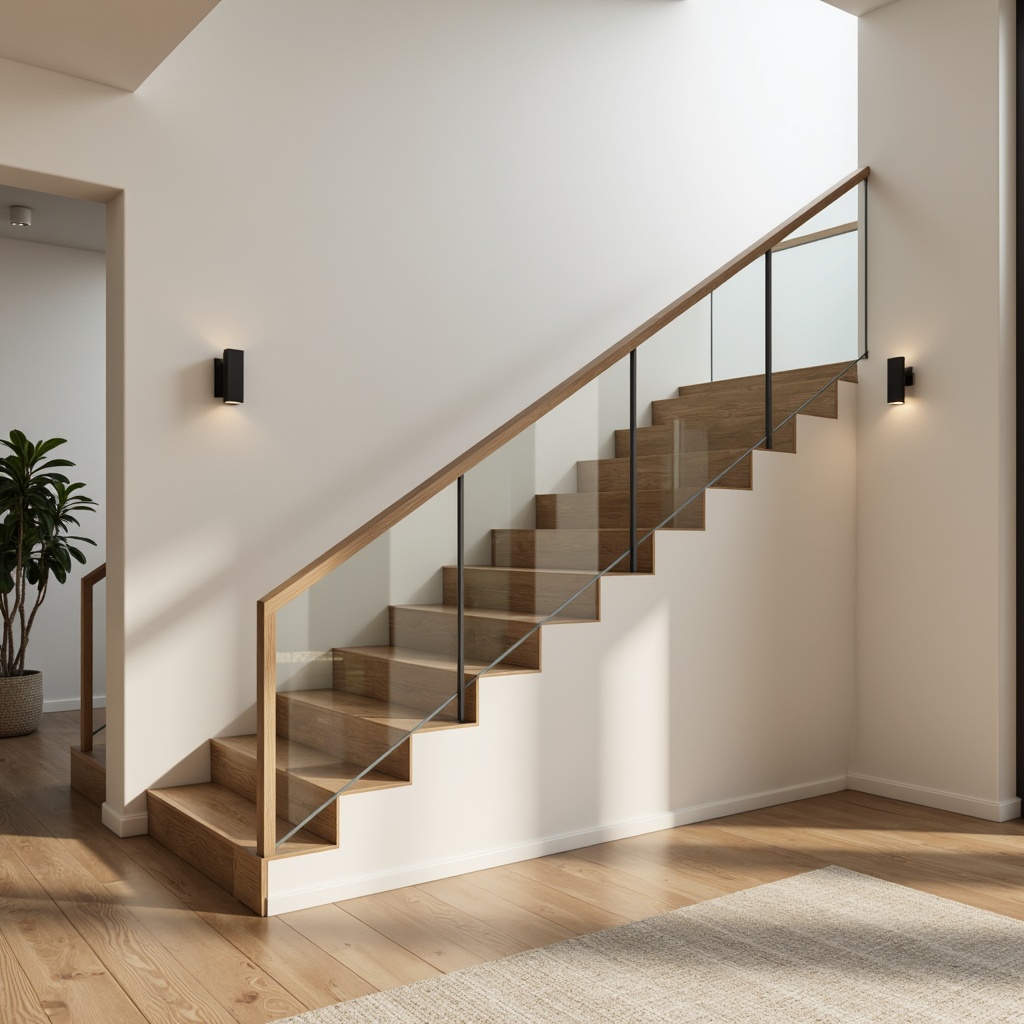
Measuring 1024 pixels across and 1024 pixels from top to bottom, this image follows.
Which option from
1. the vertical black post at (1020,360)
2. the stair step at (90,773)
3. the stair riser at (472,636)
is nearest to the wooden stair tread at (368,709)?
the stair riser at (472,636)

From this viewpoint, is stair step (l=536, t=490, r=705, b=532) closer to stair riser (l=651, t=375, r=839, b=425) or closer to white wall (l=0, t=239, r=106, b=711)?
stair riser (l=651, t=375, r=839, b=425)

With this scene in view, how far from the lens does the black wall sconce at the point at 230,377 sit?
13.4 ft

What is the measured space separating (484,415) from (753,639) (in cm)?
166

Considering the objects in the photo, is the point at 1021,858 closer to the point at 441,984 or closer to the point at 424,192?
the point at 441,984

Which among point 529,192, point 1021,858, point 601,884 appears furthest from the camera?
point 529,192

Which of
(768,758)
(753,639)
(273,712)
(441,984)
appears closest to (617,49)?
(753,639)

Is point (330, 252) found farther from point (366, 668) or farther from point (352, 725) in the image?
point (352, 725)

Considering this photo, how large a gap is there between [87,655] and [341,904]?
222cm

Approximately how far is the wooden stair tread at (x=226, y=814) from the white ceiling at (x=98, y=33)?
261 centimetres

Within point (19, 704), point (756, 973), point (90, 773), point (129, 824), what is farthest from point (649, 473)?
point (19, 704)

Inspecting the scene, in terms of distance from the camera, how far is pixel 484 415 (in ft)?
16.3

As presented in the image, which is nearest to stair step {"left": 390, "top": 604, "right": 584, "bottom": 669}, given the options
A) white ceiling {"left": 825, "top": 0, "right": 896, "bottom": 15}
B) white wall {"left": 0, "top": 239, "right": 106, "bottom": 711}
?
white ceiling {"left": 825, "top": 0, "right": 896, "bottom": 15}

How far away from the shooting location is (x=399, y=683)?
3400 millimetres

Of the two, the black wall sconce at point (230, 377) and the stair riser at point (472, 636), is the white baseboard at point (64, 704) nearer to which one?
the black wall sconce at point (230, 377)
